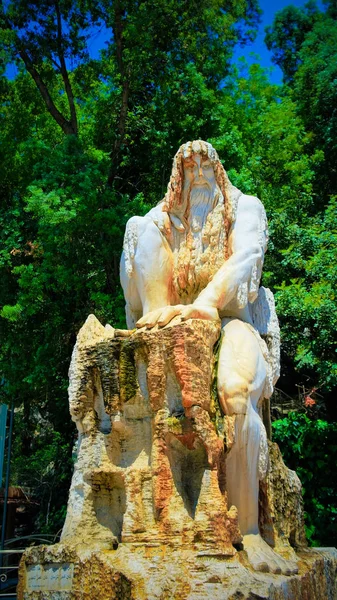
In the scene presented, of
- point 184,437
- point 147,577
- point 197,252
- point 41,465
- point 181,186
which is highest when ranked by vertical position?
point 181,186

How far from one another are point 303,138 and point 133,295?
1450 centimetres

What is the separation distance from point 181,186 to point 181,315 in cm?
127

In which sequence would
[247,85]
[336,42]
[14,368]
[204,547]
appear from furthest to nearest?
[336,42] < [247,85] < [14,368] < [204,547]

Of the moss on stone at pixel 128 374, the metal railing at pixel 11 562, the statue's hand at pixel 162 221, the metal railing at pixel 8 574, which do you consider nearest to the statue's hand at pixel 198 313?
the moss on stone at pixel 128 374

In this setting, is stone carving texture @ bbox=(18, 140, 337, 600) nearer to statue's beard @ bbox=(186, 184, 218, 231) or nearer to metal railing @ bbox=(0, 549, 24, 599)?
statue's beard @ bbox=(186, 184, 218, 231)

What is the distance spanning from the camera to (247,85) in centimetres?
1856

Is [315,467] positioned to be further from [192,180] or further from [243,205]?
[192,180]

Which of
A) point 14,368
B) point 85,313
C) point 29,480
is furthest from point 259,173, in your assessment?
point 29,480

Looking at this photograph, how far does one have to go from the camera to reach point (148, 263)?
18.0 ft

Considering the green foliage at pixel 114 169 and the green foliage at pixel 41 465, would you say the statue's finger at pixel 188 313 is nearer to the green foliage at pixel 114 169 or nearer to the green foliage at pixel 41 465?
the green foliage at pixel 114 169

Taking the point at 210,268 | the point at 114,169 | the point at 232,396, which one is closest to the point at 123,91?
the point at 114,169

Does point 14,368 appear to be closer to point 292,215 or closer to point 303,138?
→ point 292,215

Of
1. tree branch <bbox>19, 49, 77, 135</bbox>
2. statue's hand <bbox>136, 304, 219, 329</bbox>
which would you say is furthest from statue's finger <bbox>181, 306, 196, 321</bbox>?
tree branch <bbox>19, 49, 77, 135</bbox>

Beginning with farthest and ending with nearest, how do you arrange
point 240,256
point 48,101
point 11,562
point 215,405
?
point 11,562, point 48,101, point 240,256, point 215,405
